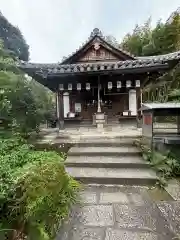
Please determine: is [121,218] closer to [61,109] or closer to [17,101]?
[17,101]

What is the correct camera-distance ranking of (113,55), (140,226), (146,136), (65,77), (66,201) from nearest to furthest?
1. (140,226)
2. (66,201)
3. (146,136)
4. (65,77)
5. (113,55)

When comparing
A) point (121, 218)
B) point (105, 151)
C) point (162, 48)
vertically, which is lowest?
point (121, 218)

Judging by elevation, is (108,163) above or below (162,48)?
below

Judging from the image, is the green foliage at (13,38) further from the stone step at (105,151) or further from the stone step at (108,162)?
the stone step at (108,162)

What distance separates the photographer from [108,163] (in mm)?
4727

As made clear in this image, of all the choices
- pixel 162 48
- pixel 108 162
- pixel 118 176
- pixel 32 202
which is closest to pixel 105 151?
pixel 108 162

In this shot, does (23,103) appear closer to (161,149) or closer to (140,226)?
(161,149)

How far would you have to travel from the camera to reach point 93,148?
575cm

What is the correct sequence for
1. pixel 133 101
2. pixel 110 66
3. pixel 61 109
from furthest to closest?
pixel 133 101
pixel 61 109
pixel 110 66

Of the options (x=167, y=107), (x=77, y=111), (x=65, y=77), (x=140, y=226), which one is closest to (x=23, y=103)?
(x=65, y=77)

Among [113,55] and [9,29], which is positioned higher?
[9,29]

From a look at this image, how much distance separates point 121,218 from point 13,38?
21.4 m

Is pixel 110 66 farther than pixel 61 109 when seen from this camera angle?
No

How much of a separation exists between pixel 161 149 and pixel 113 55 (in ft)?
21.6
